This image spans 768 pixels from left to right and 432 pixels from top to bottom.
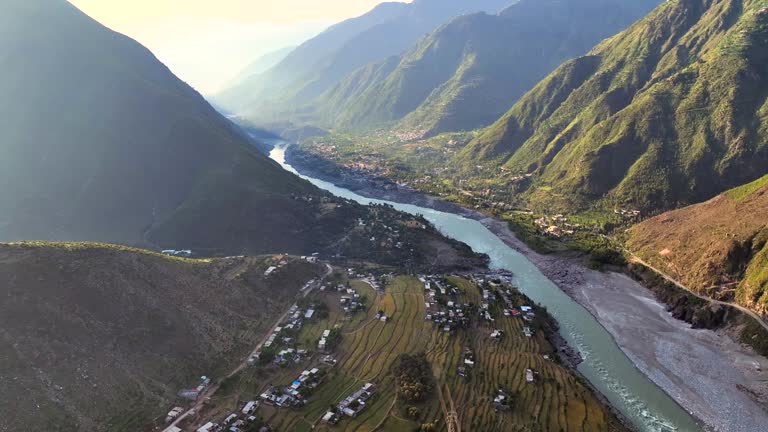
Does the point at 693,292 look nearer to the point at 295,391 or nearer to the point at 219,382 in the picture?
the point at 295,391

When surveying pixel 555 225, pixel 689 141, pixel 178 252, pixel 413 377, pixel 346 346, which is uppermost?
pixel 689 141

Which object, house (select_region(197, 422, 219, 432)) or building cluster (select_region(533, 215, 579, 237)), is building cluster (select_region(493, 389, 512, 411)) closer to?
house (select_region(197, 422, 219, 432))

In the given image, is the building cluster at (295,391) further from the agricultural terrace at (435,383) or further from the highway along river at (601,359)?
the highway along river at (601,359)

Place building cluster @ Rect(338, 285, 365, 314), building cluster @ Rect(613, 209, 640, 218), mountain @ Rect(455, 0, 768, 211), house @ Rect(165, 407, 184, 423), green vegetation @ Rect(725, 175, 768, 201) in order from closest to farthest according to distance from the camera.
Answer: house @ Rect(165, 407, 184, 423) → building cluster @ Rect(338, 285, 365, 314) → green vegetation @ Rect(725, 175, 768, 201) → mountain @ Rect(455, 0, 768, 211) → building cluster @ Rect(613, 209, 640, 218)

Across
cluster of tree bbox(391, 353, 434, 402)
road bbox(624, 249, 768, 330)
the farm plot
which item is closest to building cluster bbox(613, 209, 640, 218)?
road bbox(624, 249, 768, 330)

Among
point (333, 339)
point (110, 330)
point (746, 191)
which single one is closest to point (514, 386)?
point (333, 339)
